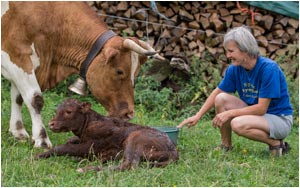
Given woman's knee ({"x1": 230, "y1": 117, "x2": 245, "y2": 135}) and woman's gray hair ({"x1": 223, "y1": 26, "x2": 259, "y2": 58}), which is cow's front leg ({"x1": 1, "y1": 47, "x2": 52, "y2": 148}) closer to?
woman's knee ({"x1": 230, "y1": 117, "x2": 245, "y2": 135})

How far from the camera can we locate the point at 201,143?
6.61 metres

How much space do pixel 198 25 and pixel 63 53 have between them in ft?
12.3

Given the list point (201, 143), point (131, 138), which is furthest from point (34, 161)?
point (201, 143)

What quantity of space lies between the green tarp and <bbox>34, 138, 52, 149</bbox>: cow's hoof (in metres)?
4.78

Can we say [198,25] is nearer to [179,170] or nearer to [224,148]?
[224,148]

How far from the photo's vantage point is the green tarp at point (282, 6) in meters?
9.57

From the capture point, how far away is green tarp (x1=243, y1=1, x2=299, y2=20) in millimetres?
9570

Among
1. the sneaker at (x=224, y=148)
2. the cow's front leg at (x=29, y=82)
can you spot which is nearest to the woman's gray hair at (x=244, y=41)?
the sneaker at (x=224, y=148)

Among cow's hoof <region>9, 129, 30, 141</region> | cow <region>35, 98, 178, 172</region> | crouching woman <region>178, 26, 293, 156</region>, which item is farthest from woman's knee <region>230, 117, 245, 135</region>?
cow's hoof <region>9, 129, 30, 141</region>

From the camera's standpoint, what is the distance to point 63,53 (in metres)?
6.47

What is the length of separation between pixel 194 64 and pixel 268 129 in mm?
3761

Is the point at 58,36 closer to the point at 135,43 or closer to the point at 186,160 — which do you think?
the point at 135,43

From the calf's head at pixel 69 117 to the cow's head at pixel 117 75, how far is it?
833 millimetres

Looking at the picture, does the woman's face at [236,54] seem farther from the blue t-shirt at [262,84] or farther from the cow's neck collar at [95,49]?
the cow's neck collar at [95,49]
